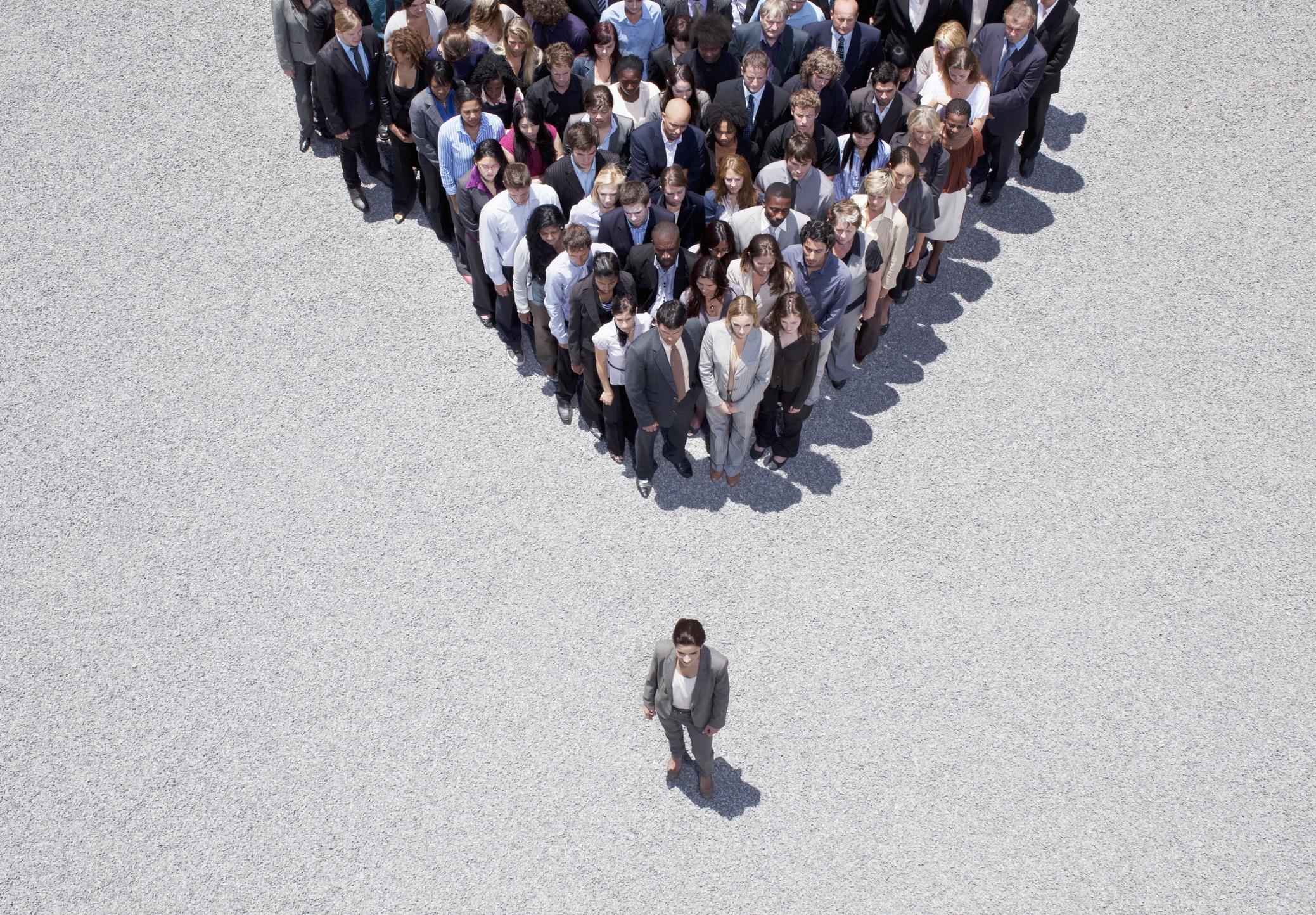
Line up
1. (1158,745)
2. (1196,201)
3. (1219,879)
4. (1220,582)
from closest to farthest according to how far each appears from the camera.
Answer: (1219,879), (1158,745), (1220,582), (1196,201)

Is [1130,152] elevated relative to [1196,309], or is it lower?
elevated

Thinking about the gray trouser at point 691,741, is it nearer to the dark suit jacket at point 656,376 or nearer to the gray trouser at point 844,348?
the dark suit jacket at point 656,376

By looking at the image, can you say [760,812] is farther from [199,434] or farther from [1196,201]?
[1196,201]

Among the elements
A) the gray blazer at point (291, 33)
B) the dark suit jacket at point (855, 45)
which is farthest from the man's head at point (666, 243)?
the gray blazer at point (291, 33)

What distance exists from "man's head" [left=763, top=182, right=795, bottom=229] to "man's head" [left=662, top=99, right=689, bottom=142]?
37.4 inches

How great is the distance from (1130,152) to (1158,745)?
5.82 m

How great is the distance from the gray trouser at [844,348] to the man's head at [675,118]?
1.91m

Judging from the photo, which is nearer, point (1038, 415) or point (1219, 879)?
point (1219, 879)

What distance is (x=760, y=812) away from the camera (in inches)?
254

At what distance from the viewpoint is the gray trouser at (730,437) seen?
733 cm

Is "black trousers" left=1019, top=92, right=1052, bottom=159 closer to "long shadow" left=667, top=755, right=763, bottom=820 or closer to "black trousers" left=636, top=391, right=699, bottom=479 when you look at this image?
"black trousers" left=636, top=391, right=699, bottom=479

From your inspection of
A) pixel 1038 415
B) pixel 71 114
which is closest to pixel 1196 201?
pixel 1038 415

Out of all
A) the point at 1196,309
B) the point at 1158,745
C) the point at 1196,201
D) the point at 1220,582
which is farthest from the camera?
the point at 1196,201

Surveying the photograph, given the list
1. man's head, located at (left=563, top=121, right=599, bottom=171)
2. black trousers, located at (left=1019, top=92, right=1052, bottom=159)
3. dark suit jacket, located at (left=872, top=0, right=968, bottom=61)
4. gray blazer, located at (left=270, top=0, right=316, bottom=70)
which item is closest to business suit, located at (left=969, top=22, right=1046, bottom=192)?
black trousers, located at (left=1019, top=92, right=1052, bottom=159)
